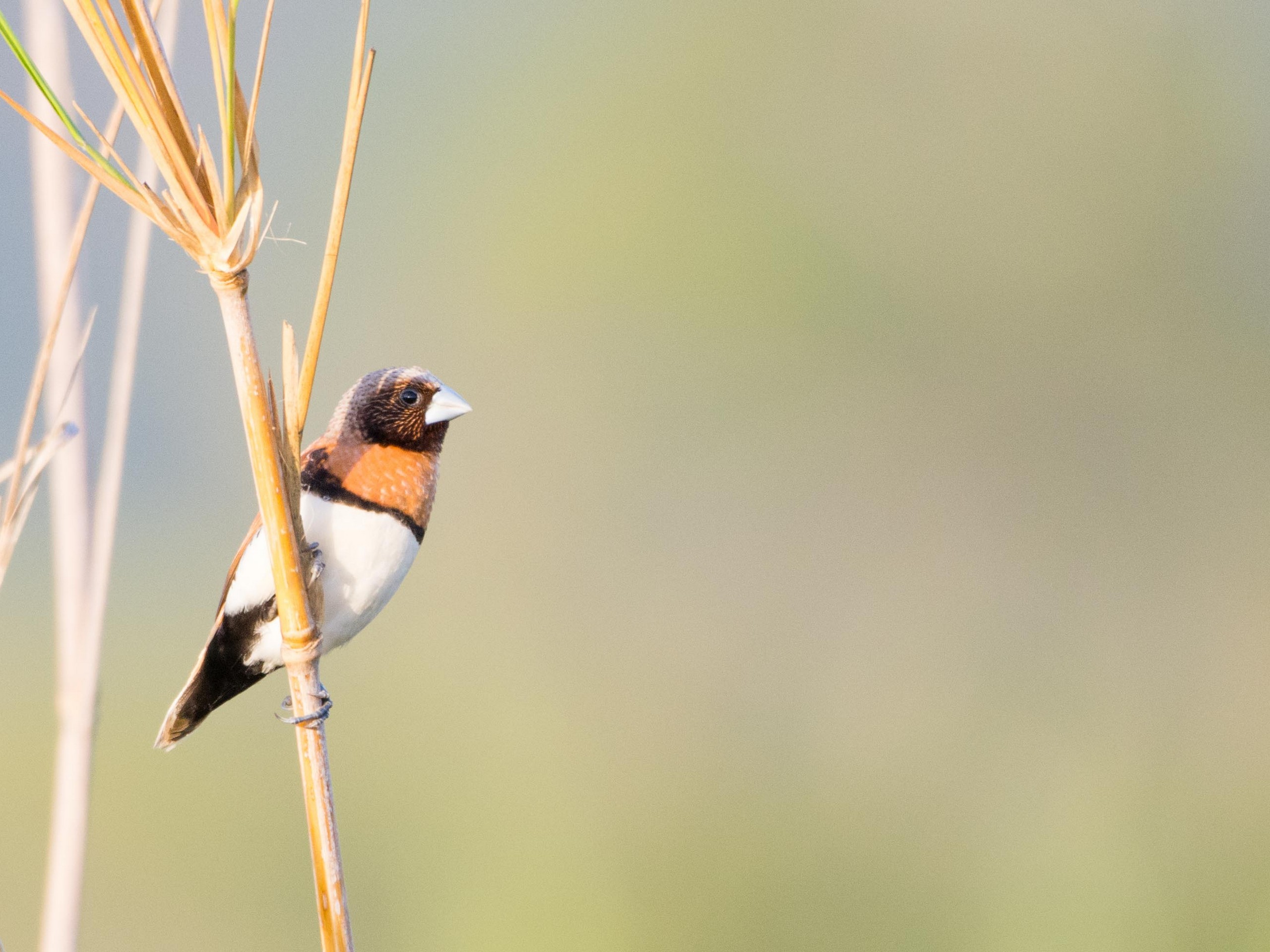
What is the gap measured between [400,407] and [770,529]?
143 inches

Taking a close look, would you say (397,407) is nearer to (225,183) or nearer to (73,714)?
(73,714)

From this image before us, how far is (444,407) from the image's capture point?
4.24 ft

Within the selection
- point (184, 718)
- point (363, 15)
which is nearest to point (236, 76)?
point (363, 15)

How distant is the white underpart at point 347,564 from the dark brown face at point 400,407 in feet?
0.31

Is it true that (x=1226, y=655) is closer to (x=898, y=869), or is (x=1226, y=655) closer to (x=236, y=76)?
(x=898, y=869)

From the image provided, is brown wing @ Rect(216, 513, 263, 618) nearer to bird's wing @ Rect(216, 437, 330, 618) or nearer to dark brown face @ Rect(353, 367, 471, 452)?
bird's wing @ Rect(216, 437, 330, 618)

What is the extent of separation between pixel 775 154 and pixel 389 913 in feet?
11.6

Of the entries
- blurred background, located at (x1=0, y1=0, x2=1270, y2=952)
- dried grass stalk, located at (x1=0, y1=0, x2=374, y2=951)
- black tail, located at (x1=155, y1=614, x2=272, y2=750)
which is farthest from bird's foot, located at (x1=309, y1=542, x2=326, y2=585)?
blurred background, located at (x1=0, y1=0, x2=1270, y2=952)

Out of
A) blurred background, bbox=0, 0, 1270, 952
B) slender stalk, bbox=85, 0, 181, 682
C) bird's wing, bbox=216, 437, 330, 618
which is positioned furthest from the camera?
blurred background, bbox=0, 0, 1270, 952

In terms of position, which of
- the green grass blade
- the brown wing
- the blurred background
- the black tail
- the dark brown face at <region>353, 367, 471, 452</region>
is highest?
the blurred background

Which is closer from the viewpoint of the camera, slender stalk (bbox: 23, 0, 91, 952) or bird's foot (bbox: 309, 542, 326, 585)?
slender stalk (bbox: 23, 0, 91, 952)

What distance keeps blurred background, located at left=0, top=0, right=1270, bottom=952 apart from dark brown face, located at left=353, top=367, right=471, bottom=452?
8.06 feet

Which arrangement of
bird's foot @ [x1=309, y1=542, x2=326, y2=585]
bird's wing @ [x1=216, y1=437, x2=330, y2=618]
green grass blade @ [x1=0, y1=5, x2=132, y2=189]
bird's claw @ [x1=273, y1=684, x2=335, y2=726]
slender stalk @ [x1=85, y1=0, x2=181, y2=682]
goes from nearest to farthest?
green grass blade @ [x1=0, y1=5, x2=132, y2=189] < bird's claw @ [x1=273, y1=684, x2=335, y2=726] < slender stalk @ [x1=85, y1=0, x2=181, y2=682] < bird's foot @ [x1=309, y1=542, x2=326, y2=585] < bird's wing @ [x1=216, y1=437, x2=330, y2=618]

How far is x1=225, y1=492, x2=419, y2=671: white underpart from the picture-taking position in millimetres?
1248
